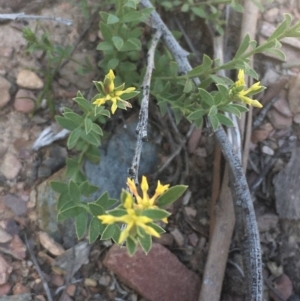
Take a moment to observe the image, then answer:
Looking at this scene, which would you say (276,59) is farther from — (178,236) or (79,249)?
(79,249)


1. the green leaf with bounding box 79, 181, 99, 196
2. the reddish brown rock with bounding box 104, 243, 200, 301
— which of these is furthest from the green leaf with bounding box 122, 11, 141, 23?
the reddish brown rock with bounding box 104, 243, 200, 301

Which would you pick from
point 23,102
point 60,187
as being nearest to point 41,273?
point 60,187

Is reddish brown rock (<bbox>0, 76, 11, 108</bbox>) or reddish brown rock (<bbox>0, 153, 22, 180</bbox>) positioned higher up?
reddish brown rock (<bbox>0, 76, 11, 108</bbox>)

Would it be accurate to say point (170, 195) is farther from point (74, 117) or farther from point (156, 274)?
point (156, 274)

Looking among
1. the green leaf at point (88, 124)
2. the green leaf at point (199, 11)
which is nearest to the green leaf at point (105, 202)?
the green leaf at point (88, 124)

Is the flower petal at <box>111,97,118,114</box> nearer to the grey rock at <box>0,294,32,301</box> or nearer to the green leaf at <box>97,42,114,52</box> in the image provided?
the green leaf at <box>97,42,114,52</box>

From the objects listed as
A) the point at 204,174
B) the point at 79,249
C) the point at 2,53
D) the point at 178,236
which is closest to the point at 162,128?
the point at 204,174
